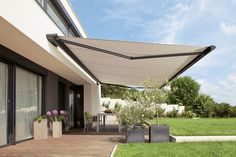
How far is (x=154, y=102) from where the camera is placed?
42.3 feet

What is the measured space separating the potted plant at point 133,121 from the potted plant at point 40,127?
3177 millimetres

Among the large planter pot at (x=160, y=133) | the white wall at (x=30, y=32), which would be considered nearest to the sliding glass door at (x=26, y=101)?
the white wall at (x=30, y=32)

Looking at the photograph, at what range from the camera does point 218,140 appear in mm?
12633

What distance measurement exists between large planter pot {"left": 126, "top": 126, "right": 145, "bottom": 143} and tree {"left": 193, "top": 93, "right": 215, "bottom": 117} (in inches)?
968

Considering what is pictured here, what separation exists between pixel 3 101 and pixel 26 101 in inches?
99.9

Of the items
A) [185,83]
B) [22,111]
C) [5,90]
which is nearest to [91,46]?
[5,90]

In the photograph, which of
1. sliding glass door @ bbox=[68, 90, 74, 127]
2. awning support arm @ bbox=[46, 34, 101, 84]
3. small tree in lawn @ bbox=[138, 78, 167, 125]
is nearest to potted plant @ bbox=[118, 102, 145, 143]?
small tree in lawn @ bbox=[138, 78, 167, 125]

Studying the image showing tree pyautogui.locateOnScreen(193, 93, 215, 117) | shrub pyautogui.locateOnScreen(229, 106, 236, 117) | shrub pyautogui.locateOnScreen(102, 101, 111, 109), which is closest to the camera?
shrub pyautogui.locateOnScreen(229, 106, 236, 117)

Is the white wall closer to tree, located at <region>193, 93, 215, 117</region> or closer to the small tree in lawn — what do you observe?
the small tree in lawn

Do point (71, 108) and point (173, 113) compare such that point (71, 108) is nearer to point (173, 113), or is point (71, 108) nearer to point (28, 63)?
point (28, 63)

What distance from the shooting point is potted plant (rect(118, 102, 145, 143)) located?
1237cm

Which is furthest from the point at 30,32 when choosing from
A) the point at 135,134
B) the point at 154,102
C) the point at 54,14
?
the point at 54,14

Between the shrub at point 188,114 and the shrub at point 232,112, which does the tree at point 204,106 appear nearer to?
the shrub at point 188,114

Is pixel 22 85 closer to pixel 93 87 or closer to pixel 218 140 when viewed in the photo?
pixel 218 140
